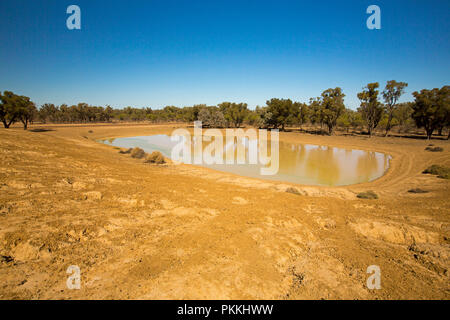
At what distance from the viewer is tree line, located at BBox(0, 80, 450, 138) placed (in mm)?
31470

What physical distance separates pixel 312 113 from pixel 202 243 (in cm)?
5210

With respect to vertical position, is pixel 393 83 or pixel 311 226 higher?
pixel 393 83

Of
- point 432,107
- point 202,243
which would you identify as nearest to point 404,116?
point 432,107

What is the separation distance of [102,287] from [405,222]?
8.25 meters

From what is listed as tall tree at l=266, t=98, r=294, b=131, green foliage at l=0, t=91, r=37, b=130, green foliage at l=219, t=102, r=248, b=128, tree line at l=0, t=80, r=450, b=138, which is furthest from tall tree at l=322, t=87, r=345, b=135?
green foliage at l=0, t=91, r=37, b=130

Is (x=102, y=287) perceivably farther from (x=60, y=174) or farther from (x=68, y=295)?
(x=60, y=174)

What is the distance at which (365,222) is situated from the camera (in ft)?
19.7

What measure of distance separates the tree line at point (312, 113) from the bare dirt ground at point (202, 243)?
3362cm

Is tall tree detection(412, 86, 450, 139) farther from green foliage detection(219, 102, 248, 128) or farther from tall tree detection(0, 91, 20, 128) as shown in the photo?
tall tree detection(0, 91, 20, 128)

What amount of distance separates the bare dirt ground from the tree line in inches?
1324

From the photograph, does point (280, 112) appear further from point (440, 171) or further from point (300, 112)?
point (440, 171)

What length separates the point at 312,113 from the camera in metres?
48.9
